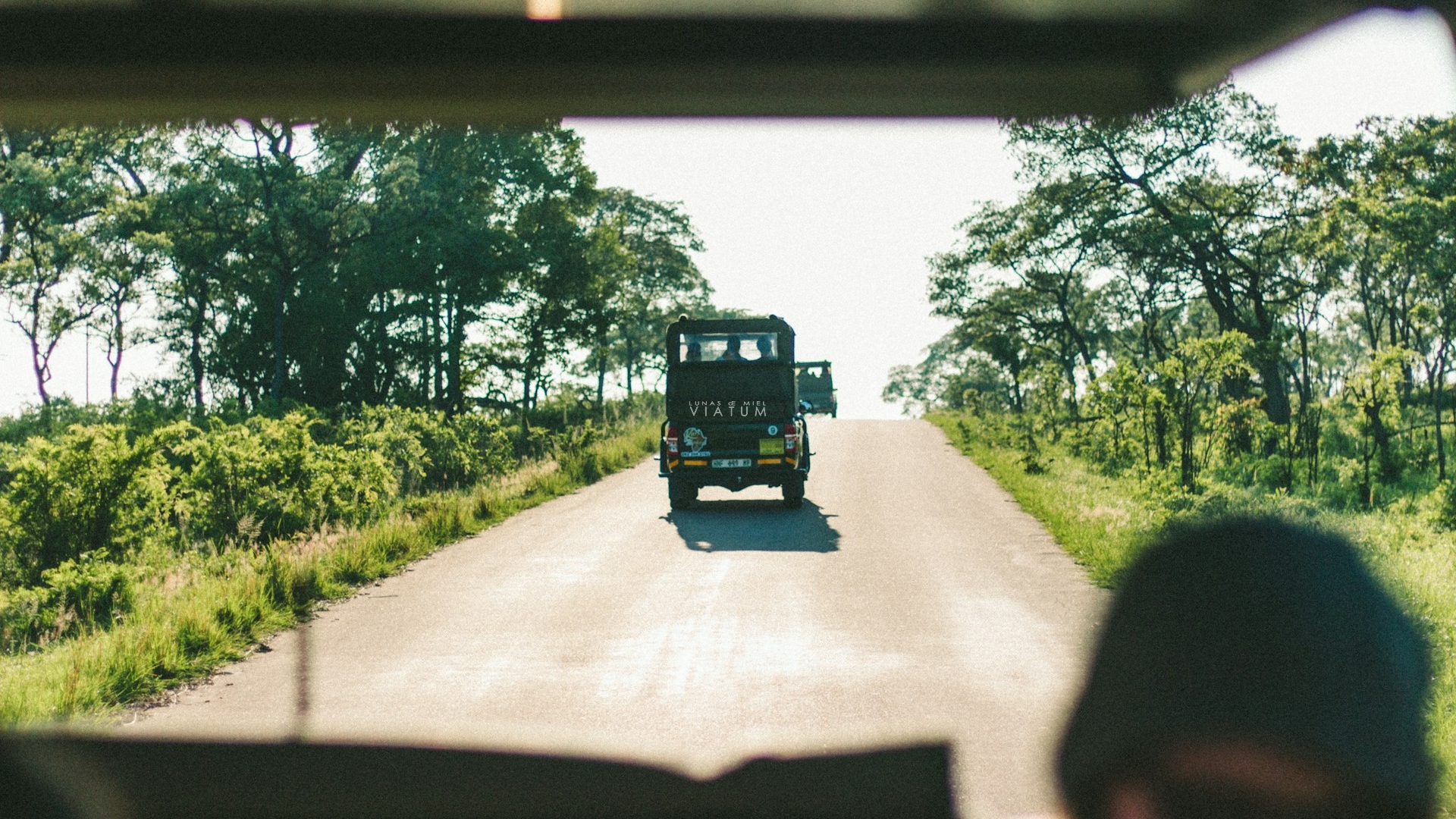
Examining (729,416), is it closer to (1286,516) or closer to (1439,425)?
(1286,516)

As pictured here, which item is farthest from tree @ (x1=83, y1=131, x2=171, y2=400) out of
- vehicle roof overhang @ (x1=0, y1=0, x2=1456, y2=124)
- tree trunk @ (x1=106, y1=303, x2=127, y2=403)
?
vehicle roof overhang @ (x1=0, y1=0, x2=1456, y2=124)

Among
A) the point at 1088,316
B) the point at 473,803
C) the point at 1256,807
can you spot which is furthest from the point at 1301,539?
the point at 1088,316

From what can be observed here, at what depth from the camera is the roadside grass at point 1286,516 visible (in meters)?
5.55

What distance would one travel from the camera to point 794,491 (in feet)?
53.5

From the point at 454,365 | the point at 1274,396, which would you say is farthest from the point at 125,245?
the point at 1274,396

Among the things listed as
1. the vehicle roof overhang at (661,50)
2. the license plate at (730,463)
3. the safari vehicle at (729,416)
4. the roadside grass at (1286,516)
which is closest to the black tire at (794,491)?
the safari vehicle at (729,416)

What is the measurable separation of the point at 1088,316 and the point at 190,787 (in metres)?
45.5

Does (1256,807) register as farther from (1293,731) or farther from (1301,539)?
(1301,539)

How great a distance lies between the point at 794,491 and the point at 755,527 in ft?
6.91

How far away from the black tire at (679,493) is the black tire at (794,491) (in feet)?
4.61

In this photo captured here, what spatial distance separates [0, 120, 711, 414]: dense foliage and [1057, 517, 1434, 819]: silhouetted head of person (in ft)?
84.9

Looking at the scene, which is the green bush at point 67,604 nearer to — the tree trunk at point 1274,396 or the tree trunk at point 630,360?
the tree trunk at point 1274,396

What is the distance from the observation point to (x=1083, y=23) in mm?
4879

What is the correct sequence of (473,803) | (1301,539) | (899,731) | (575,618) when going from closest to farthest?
(1301,539)
(473,803)
(899,731)
(575,618)
